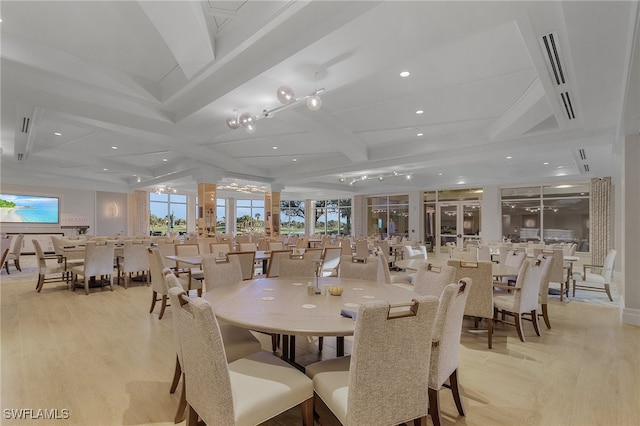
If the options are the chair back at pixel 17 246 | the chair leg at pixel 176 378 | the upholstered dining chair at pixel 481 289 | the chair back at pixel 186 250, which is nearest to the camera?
the chair leg at pixel 176 378

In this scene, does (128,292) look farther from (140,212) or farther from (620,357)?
(140,212)

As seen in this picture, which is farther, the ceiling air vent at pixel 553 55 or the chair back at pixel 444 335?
the ceiling air vent at pixel 553 55

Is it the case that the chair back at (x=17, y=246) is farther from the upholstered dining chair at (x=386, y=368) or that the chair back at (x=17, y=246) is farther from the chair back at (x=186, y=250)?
the upholstered dining chair at (x=386, y=368)

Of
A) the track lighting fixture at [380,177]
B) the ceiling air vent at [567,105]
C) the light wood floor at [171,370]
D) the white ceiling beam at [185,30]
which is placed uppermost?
the white ceiling beam at [185,30]

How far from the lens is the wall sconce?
367cm

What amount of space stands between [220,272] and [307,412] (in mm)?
1926

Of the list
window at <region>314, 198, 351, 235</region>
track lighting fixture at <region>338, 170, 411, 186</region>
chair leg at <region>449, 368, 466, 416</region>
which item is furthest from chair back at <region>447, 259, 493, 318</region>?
window at <region>314, 198, 351, 235</region>

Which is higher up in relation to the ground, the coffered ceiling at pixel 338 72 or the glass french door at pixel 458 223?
the coffered ceiling at pixel 338 72

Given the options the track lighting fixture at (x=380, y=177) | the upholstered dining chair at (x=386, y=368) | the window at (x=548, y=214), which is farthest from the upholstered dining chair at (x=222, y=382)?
the window at (x=548, y=214)

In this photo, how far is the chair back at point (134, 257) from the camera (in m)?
6.44

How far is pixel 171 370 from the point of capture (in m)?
2.95

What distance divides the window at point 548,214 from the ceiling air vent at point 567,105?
796cm

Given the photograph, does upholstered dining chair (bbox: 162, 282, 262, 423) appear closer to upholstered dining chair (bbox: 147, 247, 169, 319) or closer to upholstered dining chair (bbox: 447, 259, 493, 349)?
upholstered dining chair (bbox: 147, 247, 169, 319)

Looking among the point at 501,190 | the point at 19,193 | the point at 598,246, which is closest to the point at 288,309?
the point at 598,246
